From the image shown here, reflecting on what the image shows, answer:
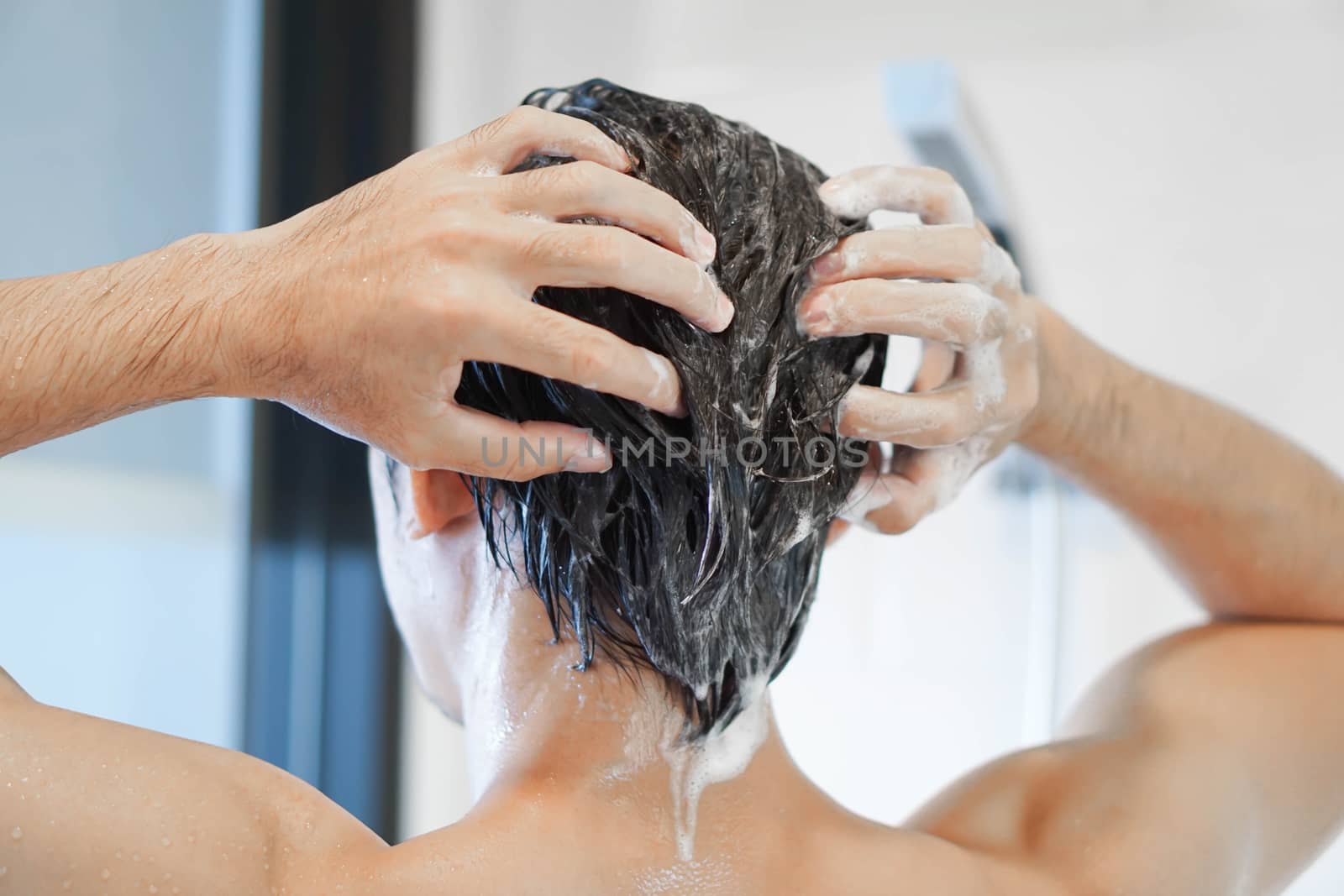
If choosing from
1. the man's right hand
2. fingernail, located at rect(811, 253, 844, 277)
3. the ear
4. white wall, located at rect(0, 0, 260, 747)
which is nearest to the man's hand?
fingernail, located at rect(811, 253, 844, 277)

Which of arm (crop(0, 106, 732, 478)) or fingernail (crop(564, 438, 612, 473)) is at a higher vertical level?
arm (crop(0, 106, 732, 478))

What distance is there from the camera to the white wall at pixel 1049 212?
4.52ft

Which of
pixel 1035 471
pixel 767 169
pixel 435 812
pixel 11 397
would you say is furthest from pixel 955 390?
pixel 435 812

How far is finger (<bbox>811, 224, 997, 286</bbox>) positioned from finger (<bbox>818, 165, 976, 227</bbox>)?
0.03m

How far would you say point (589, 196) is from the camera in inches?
21.1

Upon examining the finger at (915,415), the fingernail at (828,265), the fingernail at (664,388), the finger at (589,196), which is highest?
the finger at (589,196)

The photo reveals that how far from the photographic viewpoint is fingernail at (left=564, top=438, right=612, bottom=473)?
0.58 meters

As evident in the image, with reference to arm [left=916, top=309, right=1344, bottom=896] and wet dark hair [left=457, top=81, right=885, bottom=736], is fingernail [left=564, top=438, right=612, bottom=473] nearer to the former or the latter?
wet dark hair [left=457, top=81, right=885, bottom=736]

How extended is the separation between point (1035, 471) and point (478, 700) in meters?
0.92

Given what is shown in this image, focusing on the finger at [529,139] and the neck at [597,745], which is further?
the neck at [597,745]

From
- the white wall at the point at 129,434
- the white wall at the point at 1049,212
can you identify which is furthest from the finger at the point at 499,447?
the white wall at the point at 1049,212

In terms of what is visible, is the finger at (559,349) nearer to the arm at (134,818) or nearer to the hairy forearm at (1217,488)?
the arm at (134,818)

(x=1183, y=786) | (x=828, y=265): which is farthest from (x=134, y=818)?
(x=1183, y=786)

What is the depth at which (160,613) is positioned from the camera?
1.26 meters
